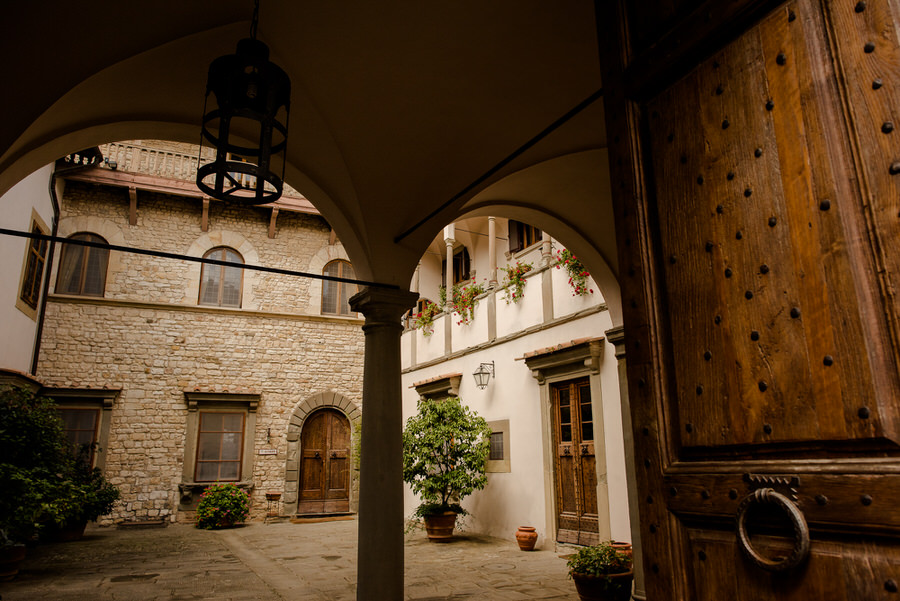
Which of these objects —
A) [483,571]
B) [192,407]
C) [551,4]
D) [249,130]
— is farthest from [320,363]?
[551,4]

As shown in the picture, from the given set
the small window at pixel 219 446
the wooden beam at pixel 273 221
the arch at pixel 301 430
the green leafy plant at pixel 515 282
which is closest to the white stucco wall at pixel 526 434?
the green leafy plant at pixel 515 282

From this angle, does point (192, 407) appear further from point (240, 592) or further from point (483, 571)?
point (483, 571)

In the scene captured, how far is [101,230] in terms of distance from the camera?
1307 centimetres

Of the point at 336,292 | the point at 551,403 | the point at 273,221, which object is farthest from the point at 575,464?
the point at 273,221

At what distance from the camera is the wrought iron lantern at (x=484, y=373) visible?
10344 millimetres

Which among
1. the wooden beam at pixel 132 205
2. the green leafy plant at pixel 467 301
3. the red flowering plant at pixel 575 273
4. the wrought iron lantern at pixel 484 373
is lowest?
the wrought iron lantern at pixel 484 373

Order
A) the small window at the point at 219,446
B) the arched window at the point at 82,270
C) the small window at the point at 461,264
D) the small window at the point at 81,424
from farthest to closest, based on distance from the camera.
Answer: the small window at the point at 461,264 → the small window at the point at 219,446 → the arched window at the point at 82,270 → the small window at the point at 81,424

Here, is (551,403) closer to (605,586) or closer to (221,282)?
(605,586)

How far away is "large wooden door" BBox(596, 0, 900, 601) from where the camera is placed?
1.16m

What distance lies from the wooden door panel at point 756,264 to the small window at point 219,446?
43.4 ft

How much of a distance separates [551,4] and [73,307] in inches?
493

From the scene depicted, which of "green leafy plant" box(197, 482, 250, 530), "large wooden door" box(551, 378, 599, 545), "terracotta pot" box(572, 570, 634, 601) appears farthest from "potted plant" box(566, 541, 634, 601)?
"green leafy plant" box(197, 482, 250, 530)

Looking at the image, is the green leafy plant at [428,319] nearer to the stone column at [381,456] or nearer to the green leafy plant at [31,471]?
the green leafy plant at [31,471]

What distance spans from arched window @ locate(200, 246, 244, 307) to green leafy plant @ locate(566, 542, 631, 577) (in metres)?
10.8
